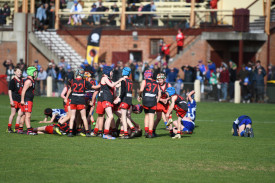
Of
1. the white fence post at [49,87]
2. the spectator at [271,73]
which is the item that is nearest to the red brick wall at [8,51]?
the white fence post at [49,87]

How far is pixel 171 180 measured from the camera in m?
9.98

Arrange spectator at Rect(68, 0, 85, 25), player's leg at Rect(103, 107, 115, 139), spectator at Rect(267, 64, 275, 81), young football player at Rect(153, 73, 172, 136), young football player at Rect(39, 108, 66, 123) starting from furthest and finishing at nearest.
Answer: spectator at Rect(68, 0, 85, 25), spectator at Rect(267, 64, 275, 81), young football player at Rect(39, 108, 66, 123), young football player at Rect(153, 73, 172, 136), player's leg at Rect(103, 107, 115, 139)

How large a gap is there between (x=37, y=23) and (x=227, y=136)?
2577 centimetres

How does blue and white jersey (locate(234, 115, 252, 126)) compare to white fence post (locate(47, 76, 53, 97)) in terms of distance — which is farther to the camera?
white fence post (locate(47, 76, 53, 97))

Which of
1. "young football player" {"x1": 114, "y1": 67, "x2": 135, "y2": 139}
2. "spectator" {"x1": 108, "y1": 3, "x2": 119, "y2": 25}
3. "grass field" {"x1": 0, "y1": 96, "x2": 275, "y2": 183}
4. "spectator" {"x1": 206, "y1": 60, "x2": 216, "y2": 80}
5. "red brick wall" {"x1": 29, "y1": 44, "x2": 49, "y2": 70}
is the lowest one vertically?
"grass field" {"x1": 0, "y1": 96, "x2": 275, "y2": 183}

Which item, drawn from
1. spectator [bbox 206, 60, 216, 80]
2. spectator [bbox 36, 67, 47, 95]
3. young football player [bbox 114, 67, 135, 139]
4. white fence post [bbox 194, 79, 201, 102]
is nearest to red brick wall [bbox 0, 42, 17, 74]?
spectator [bbox 36, 67, 47, 95]

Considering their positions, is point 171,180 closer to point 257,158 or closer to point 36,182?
point 36,182

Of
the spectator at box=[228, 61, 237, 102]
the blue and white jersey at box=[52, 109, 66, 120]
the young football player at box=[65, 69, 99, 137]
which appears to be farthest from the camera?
the spectator at box=[228, 61, 237, 102]

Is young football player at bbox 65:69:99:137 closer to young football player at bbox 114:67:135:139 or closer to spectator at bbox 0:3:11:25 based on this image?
young football player at bbox 114:67:135:139

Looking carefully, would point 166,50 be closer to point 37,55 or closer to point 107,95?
point 37,55

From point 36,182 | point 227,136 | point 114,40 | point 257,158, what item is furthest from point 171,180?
point 114,40

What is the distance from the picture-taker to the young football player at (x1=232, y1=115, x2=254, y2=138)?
1662 centimetres

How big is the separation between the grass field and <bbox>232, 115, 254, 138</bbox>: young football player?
249mm

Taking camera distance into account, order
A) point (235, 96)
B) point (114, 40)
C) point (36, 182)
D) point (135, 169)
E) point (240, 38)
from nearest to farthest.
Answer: point (36, 182) → point (135, 169) → point (235, 96) → point (240, 38) → point (114, 40)
